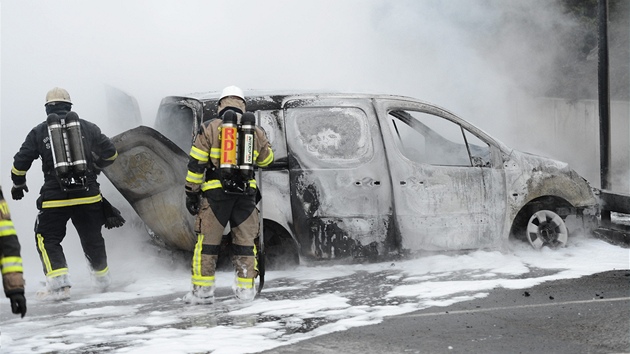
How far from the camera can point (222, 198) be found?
6.91 metres

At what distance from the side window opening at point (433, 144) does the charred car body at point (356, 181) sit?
1cm

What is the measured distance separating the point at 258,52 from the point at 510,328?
8.17 m

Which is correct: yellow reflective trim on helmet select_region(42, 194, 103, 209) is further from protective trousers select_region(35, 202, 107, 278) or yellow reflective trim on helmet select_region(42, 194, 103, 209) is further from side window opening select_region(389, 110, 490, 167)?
side window opening select_region(389, 110, 490, 167)

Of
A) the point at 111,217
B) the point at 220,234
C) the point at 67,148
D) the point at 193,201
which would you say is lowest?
the point at 220,234

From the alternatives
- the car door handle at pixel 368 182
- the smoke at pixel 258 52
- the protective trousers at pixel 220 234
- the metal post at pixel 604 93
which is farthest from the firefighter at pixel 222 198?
the metal post at pixel 604 93

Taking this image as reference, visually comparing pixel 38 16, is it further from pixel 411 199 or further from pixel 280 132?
pixel 411 199

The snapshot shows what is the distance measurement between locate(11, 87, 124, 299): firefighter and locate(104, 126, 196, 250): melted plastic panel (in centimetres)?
22

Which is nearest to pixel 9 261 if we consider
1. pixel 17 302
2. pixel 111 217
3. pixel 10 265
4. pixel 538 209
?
pixel 10 265

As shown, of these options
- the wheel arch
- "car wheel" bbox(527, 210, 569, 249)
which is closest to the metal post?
the wheel arch

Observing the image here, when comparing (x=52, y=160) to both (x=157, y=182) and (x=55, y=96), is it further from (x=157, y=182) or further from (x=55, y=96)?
(x=157, y=182)

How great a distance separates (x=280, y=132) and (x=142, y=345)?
121 inches

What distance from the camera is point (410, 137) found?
884 cm

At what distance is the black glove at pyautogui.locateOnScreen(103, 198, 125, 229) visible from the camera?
305 inches

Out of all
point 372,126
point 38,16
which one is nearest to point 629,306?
point 372,126
